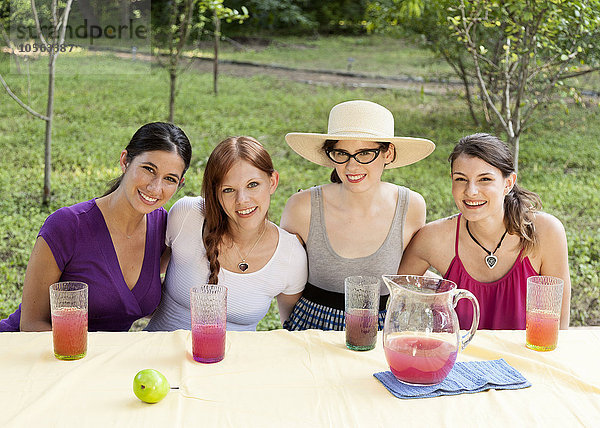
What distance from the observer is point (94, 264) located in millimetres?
2463

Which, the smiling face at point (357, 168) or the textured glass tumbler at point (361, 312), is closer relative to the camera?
the textured glass tumbler at point (361, 312)

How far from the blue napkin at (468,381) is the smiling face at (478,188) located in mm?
760

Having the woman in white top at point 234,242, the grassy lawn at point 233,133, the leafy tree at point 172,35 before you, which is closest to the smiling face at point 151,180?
the woman in white top at point 234,242

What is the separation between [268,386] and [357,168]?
3.94 ft

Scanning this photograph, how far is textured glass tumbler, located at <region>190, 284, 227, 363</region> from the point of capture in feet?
5.92

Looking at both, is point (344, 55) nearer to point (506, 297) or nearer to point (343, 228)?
point (343, 228)

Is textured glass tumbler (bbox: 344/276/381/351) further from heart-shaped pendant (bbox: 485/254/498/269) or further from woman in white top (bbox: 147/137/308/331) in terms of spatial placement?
heart-shaped pendant (bbox: 485/254/498/269)

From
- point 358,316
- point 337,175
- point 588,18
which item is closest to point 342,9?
point 588,18

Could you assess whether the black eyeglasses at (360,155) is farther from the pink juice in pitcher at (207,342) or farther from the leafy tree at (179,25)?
the leafy tree at (179,25)

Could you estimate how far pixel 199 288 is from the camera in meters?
1.86

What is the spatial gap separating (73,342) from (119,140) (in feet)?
20.7

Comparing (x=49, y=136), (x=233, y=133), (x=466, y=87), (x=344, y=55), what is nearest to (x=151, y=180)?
(x=49, y=136)

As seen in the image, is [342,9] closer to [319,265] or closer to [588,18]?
[588,18]

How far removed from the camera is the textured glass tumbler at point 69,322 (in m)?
1.80
